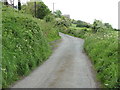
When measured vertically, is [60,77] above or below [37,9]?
below

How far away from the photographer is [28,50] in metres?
13.3

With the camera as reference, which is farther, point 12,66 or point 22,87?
point 12,66

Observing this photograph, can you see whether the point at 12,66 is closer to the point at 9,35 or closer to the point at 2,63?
the point at 2,63

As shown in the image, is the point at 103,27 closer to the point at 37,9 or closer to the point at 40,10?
the point at 37,9

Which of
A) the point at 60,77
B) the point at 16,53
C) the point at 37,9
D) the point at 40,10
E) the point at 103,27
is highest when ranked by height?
the point at 37,9

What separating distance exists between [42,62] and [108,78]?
6.39 metres

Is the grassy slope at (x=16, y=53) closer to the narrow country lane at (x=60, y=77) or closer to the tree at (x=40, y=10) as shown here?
the narrow country lane at (x=60, y=77)

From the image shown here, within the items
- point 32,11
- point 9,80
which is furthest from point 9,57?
point 32,11

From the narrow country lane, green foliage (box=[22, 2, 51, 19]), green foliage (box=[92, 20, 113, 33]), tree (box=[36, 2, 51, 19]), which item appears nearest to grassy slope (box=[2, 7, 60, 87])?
the narrow country lane

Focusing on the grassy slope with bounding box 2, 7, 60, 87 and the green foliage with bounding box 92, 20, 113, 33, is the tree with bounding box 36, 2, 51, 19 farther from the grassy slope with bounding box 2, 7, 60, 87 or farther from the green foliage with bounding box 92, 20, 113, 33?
the grassy slope with bounding box 2, 7, 60, 87

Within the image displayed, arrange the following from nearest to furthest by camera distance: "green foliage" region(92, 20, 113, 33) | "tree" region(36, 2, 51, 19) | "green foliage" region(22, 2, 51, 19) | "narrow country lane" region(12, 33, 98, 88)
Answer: "narrow country lane" region(12, 33, 98, 88), "green foliage" region(92, 20, 113, 33), "green foliage" region(22, 2, 51, 19), "tree" region(36, 2, 51, 19)

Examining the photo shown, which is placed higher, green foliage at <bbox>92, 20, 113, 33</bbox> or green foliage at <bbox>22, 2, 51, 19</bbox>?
green foliage at <bbox>22, 2, 51, 19</bbox>

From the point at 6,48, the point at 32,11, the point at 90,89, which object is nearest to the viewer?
the point at 90,89

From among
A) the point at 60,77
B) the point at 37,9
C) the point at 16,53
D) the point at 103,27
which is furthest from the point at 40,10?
the point at 60,77
